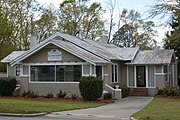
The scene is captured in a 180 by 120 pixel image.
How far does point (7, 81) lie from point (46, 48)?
4018 mm

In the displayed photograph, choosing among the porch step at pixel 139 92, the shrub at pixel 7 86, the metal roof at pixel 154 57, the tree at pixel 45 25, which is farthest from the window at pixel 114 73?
the tree at pixel 45 25

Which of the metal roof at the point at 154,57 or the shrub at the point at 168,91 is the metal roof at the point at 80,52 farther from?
the shrub at the point at 168,91

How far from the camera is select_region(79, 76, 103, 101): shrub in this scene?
80.0 feet

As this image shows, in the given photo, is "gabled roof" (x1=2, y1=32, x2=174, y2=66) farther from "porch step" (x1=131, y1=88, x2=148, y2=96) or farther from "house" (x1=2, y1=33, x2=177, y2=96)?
"porch step" (x1=131, y1=88, x2=148, y2=96)

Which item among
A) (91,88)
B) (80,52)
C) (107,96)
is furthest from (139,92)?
(91,88)

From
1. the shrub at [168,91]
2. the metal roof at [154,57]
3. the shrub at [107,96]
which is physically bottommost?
the shrub at [107,96]

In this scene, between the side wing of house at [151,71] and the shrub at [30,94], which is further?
the side wing of house at [151,71]

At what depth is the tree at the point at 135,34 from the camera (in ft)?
204

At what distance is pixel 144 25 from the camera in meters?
63.3

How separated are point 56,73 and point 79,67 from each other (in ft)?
6.54

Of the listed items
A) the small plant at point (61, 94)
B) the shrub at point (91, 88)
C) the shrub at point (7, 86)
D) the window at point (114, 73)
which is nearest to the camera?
the shrub at point (91, 88)

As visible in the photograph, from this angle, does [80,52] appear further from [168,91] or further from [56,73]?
[168,91]

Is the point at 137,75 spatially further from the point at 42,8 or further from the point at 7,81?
the point at 42,8

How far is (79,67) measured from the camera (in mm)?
27219
